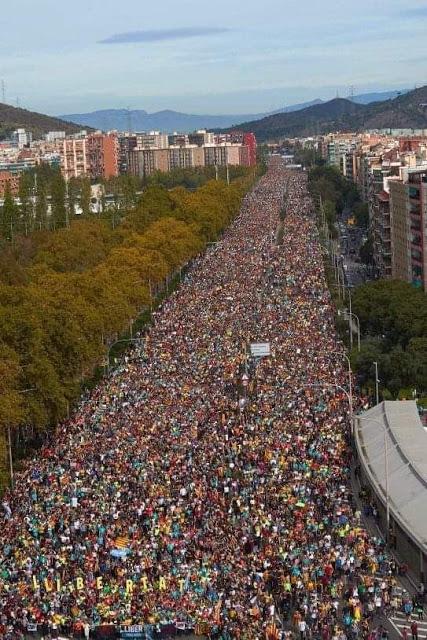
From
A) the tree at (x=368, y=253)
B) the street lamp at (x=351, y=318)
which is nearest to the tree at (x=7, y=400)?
the street lamp at (x=351, y=318)

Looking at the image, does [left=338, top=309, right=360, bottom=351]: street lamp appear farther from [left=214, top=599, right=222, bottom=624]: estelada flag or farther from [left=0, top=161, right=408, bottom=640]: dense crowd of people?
[left=214, top=599, right=222, bottom=624]: estelada flag

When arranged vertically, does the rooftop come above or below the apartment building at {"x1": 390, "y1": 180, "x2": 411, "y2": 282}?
below

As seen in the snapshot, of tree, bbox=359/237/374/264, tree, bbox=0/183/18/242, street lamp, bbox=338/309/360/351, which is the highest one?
tree, bbox=0/183/18/242

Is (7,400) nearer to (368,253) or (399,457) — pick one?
(399,457)

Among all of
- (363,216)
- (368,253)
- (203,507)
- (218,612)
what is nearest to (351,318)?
(203,507)

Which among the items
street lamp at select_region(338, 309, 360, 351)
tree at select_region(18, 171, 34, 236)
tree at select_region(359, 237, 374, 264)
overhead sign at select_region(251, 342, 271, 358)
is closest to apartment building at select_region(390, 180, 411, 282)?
street lamp at select_region(338, 309, 360, 351)

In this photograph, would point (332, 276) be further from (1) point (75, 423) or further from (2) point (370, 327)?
(1) point (75, 423)

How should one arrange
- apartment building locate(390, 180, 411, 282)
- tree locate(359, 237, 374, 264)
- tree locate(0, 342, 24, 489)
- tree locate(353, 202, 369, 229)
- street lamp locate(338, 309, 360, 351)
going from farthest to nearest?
tree locate(353, 202, 369, 229) → tree locate(359, 237, 374, 264) → apartment building locate(390, 180, 411, 282) → street lamp locate(338, 309, 360, 351) → tree locate(0, 342, 24, 489)

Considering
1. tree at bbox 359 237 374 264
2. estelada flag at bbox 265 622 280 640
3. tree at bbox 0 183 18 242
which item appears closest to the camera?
estelada flag at bbox 265 622 280 640
